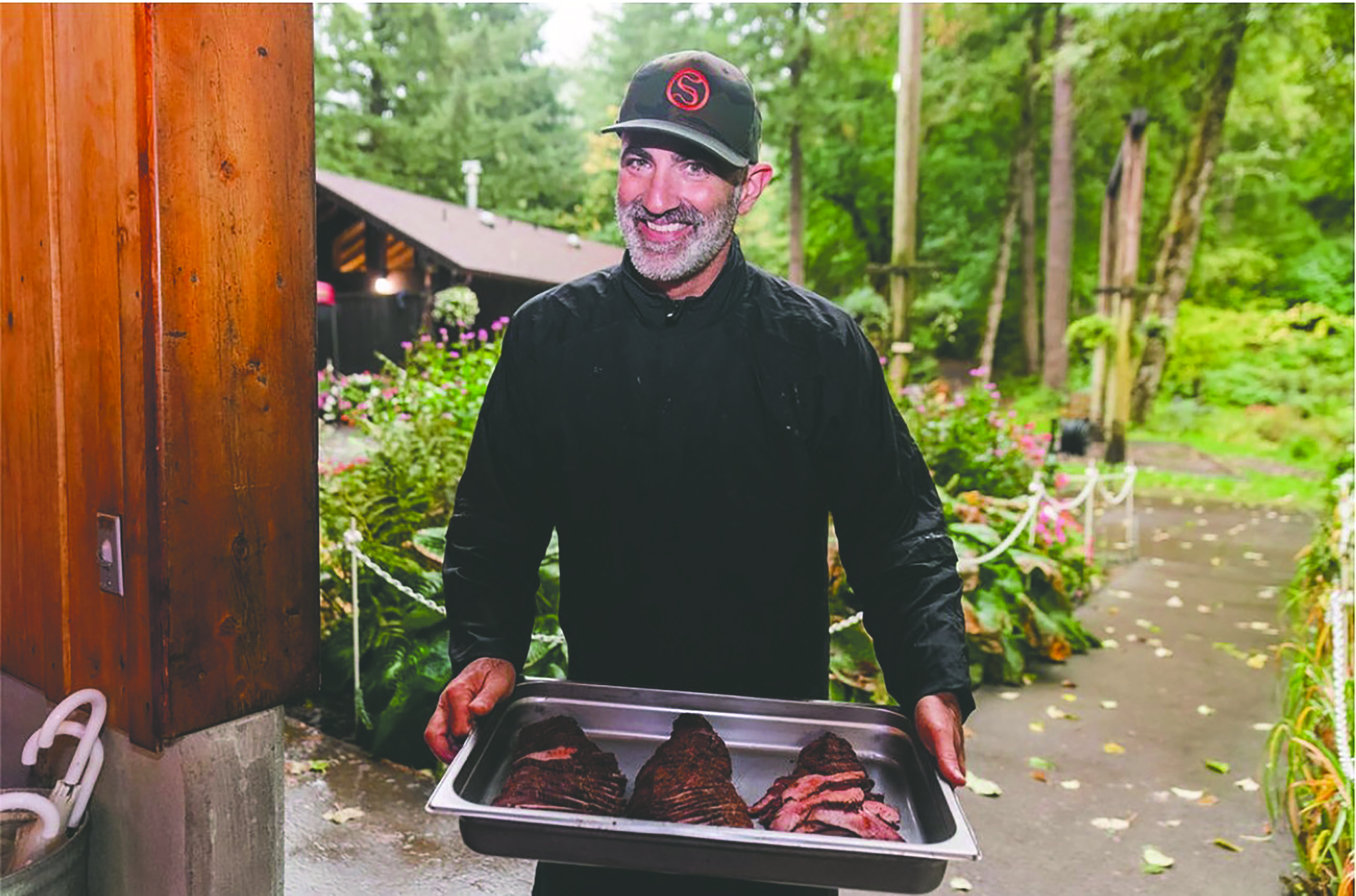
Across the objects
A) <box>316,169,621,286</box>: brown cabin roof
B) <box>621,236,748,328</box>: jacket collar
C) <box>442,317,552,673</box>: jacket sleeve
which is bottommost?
<box>442,317,552,673</box>: jacket sleeve

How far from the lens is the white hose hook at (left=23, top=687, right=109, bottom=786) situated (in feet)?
6.47

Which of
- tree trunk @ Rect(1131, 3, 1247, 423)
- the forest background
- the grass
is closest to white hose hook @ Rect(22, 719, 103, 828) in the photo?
the grass

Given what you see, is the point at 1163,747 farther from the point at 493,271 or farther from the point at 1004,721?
the point at 493,271

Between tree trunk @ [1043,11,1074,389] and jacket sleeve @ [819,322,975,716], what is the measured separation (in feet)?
74.9

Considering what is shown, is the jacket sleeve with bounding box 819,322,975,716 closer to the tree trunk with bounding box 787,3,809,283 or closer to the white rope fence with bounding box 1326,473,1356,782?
the white rope fence with bounding box 1326,473,1356,782

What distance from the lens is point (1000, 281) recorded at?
28516mm

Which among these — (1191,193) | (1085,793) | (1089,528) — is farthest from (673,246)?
(1191,193)

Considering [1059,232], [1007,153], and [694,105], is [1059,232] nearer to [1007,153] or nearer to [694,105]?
[1007,153]

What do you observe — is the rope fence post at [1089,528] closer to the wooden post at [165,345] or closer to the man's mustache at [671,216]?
the man's mustache at [671,216]

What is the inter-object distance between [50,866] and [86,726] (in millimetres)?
274

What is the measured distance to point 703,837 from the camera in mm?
1329

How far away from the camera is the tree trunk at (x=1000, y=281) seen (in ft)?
90.4

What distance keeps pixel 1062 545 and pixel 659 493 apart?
5.94 metres

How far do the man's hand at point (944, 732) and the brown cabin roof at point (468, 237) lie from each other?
1581 centimetres
